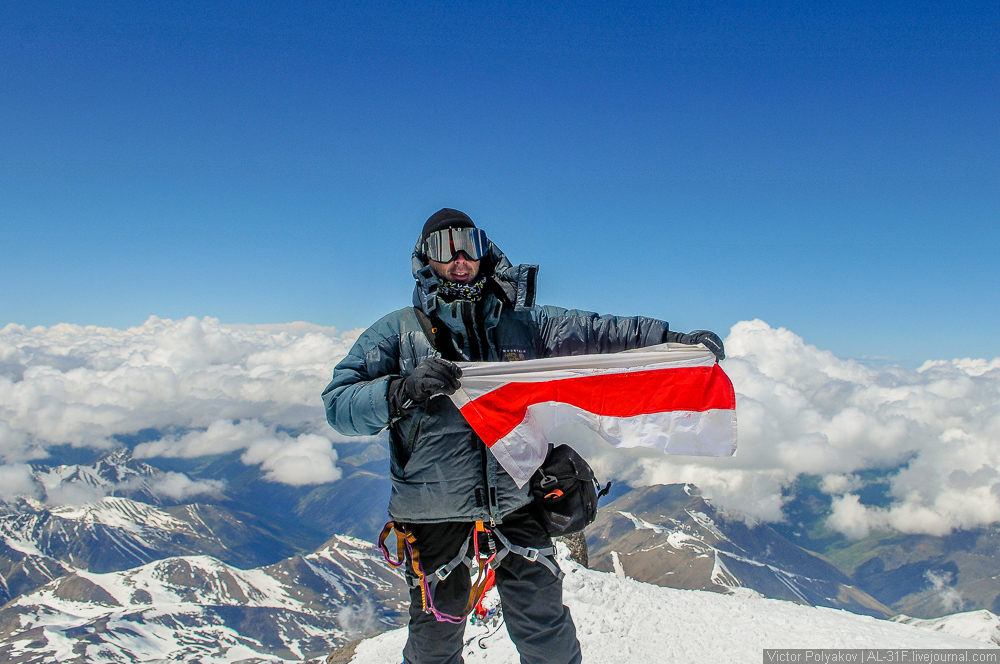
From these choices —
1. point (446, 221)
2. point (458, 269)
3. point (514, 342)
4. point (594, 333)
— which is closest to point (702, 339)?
point (594, 333)

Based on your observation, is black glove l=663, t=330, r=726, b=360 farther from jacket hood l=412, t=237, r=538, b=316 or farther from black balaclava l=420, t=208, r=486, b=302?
black balaclava l=420, t=208, r=486, b=302

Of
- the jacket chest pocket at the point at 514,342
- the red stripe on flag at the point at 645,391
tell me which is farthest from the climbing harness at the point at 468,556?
the jacket chest pocket at the point at 514,342

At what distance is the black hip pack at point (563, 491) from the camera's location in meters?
6.11

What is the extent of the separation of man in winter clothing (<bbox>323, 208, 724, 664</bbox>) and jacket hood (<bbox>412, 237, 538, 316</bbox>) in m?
0.01

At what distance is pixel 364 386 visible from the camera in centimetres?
532

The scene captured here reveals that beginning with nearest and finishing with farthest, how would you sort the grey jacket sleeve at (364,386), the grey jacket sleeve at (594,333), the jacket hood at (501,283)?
the grey jacket sleeve at (364,386)
the jacket hood at (501,283)
the grey jacket sleeve at (594,333)

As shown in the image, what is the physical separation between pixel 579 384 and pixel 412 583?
288 centimetres

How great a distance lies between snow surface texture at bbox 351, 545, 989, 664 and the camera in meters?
10.2

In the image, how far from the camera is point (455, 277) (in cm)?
616

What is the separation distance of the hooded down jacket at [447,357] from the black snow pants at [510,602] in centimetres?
38

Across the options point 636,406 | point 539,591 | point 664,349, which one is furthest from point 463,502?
point 664,349

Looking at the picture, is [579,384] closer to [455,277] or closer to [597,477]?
[597,477]

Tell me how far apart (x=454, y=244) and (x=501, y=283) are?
0.69 m

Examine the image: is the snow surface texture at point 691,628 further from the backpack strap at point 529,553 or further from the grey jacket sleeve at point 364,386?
the grey jacket sleeve at point 364,386
